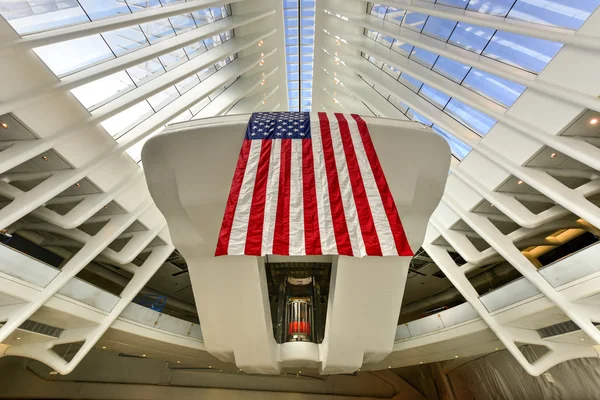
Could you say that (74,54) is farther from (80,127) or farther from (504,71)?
(504,71)

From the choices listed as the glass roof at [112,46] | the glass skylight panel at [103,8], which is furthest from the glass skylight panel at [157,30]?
the glass skylight panel at [103,8]

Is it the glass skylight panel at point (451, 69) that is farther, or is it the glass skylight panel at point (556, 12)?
the glass skylight panel at point (451, 69)

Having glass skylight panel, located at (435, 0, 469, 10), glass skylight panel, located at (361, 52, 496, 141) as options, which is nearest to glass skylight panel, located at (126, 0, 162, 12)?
glass skylight panel, located at (435, 0, 469, 10)

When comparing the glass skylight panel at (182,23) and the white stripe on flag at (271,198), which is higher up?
the glass skylight panel at (182,23)

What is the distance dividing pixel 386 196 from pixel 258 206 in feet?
Answer: 7.86

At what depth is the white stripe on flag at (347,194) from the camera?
466 cm

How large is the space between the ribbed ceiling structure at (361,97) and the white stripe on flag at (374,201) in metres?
3.86

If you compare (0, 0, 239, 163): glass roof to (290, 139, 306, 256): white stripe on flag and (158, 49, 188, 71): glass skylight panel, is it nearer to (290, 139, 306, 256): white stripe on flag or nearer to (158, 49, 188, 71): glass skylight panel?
(158, 49, 188, 71): glass skylight panel

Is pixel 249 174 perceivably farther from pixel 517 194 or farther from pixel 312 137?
pixel 517 194

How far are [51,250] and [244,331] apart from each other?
1026cm

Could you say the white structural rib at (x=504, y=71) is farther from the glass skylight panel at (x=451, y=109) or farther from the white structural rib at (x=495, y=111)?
the glass skylight panel at (x=451, y=109)

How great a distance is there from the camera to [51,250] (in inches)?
508

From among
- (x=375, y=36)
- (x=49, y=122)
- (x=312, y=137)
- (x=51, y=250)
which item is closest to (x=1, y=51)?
(x=49, y=122)

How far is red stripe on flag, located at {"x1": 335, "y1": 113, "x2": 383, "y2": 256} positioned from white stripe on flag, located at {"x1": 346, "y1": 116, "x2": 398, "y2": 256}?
0.21 ft
